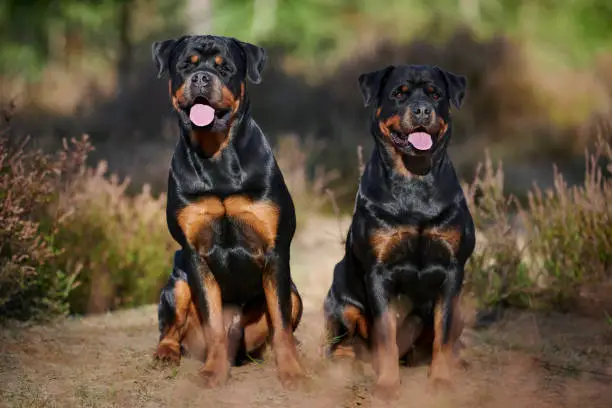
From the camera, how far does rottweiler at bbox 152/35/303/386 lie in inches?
160

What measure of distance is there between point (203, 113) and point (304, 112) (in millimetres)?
10619

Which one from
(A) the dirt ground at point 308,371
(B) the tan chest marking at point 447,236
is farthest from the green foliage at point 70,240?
(B) the tan chest marking at point 447,236

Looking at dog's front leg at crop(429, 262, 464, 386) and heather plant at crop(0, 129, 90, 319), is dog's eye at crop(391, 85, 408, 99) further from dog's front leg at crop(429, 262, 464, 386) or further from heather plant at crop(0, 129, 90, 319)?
heather plant at crop(0, 129, 90, 319)

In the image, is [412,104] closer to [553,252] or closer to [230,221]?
[230,221]

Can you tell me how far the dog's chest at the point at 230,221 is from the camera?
13.3ft

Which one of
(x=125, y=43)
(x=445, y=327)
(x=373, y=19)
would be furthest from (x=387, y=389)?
(x=373, y=19)

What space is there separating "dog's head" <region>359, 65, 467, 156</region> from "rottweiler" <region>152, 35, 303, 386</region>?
0.57 m

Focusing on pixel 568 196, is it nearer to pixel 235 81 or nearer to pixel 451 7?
pixel 235 81

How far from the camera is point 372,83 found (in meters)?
4.33

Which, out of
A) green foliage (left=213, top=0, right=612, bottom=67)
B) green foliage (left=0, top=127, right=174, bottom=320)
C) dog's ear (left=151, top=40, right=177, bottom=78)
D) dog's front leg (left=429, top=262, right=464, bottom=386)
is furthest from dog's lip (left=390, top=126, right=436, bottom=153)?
green foliage (left=213, top=0, right=612, bottom=67)

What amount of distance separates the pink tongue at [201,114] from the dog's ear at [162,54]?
368 mm

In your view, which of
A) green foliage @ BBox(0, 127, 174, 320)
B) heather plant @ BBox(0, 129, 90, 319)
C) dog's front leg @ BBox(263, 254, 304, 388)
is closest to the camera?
dog's front leg @ BBox(263, 254, 304, 388)

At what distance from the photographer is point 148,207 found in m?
6.71

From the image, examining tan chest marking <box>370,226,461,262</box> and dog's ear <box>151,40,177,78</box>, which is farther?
dog's ear <box>151,40,177,78</box>
